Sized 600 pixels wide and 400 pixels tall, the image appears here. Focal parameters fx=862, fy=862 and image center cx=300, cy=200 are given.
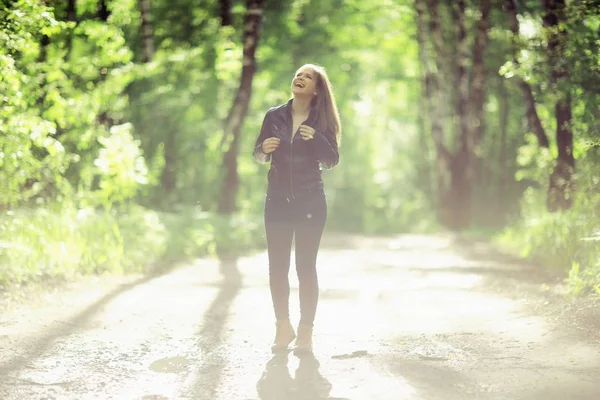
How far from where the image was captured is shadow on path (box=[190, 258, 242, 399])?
5.52m

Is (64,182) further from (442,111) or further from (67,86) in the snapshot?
(442,111)

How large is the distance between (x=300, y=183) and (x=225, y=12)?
46.5 feet

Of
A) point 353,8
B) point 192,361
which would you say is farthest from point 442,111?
point 192,361

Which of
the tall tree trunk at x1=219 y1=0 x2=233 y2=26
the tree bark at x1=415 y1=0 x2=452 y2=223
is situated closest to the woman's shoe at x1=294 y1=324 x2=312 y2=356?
the tall tree trunk at x1=219 y1=0 x2=233 y2=26

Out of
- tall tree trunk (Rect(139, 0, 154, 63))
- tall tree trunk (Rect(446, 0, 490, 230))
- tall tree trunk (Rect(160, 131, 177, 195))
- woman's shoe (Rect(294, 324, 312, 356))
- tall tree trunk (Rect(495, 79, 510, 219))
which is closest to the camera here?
woman's shoe (Rect(294, 324, 312, 356))

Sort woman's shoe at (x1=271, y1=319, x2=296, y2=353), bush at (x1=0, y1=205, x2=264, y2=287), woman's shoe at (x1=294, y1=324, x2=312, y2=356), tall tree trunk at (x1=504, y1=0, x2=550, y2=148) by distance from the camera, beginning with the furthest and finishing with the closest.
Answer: tall tree trunk at (x1=504, y1=0, x2=550, y2=148) < bush at (x1=0, y1=205, x2=264, y2=287) < woman's shoe at (x1=271, y1=319, x2=296, y2=353) < woman's shoe at (x1=294, y1=324, x2=312, y2=356)

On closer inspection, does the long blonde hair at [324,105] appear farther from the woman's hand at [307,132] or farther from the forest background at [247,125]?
the forest background at [247,125]

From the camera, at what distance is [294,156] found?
Result: 6.64 meters

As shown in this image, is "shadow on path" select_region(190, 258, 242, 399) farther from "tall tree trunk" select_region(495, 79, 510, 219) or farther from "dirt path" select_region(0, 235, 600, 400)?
"tall tree trunk" select_region(495, 79, 510, 219)

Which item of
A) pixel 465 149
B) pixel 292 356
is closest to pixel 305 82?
pixel 292 356

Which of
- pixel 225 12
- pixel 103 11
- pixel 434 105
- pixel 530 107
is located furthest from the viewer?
pixel 434 105

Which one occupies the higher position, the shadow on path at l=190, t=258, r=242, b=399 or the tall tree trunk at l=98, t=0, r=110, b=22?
the tall tree trunk at l=98, t=0, r=110, b=22

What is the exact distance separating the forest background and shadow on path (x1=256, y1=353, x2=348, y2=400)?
3668 mm

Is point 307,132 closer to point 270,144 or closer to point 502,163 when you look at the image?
point 270,144
